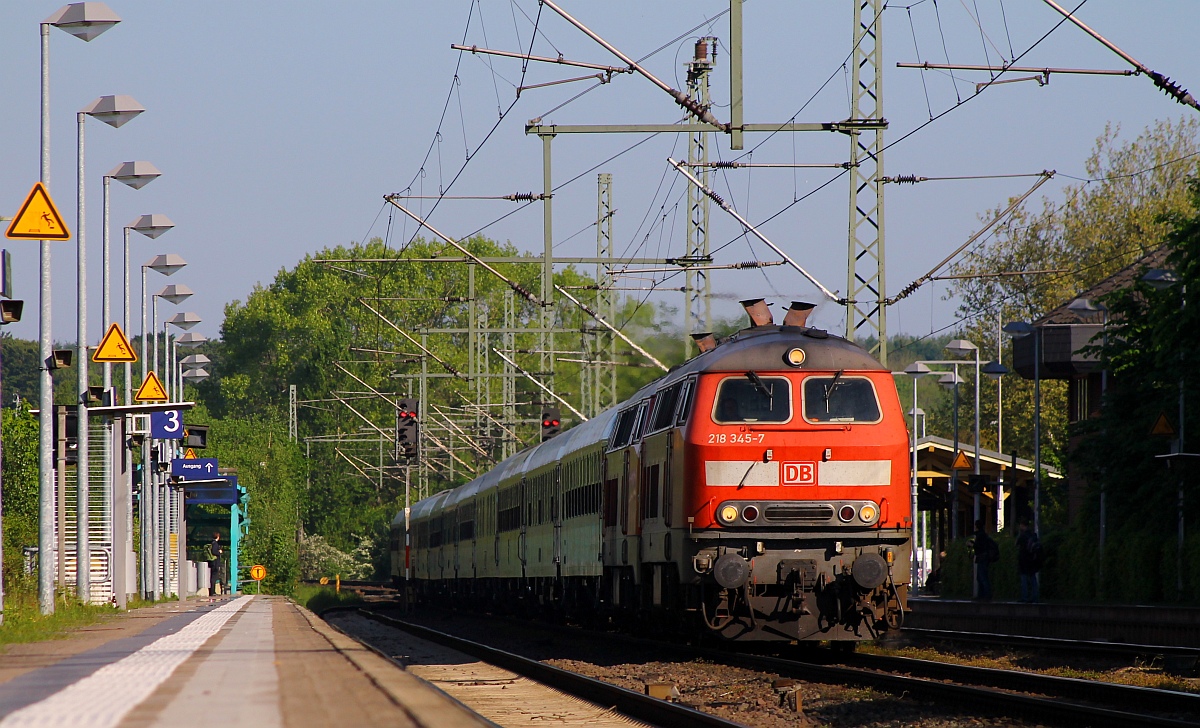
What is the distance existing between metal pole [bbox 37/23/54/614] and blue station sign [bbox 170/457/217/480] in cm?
2532

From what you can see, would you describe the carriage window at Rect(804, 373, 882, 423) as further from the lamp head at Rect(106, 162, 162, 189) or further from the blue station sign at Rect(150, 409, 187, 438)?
the blue station sign at Rect(150, 409, 187, 438)

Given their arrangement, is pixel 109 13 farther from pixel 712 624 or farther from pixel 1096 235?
pixel 1096 235

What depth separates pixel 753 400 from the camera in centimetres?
1741

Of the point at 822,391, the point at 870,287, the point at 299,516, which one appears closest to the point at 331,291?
the point at 299,516

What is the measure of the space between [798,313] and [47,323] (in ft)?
37.4

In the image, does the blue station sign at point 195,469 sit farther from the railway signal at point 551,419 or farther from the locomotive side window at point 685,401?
the locomotive side window at point 685,401

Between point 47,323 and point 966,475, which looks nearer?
point 47,323

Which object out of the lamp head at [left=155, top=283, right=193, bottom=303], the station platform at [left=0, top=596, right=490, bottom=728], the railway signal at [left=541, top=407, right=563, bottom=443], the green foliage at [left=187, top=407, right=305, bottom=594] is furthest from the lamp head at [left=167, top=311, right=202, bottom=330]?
the green foliage at [left=187, top=407, right=305, bottom=594]

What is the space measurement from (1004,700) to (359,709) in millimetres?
6824

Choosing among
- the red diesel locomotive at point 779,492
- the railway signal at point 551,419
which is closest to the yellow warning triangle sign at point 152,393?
the railway signal at point 551,419

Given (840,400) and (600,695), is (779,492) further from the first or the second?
(600,695)

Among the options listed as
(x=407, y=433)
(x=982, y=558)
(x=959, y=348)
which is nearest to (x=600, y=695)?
(x=982, y=558)

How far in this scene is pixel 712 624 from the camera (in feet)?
55.7

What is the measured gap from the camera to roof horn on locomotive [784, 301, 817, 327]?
1928 centimetres
